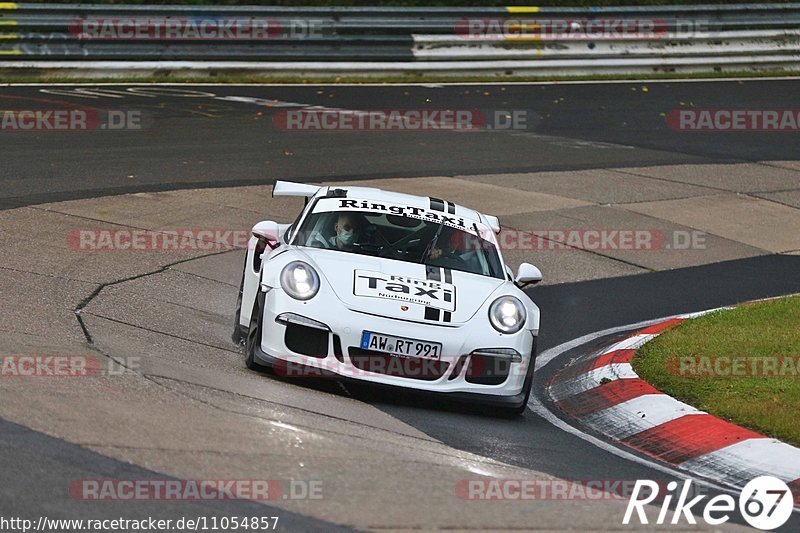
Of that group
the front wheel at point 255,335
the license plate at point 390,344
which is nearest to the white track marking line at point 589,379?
the license plate at point 390,344

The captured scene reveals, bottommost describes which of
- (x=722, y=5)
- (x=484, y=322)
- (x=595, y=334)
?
(x=595, y=334)

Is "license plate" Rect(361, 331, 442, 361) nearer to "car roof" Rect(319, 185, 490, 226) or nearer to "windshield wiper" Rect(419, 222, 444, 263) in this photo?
"windshield wiper" Rect(419, 222, 444, 263)

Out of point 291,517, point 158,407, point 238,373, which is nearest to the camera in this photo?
point 291,517

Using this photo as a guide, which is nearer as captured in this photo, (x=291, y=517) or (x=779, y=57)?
(x=291, y=517)

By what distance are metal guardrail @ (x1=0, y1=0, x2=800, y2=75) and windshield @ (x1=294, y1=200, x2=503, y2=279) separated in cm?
1393

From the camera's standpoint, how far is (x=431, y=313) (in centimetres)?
743

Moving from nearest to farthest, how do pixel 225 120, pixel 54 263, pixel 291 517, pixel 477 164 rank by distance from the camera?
pixel 291 517
pixel 54 263
pixel 477 164
pixel 225 120

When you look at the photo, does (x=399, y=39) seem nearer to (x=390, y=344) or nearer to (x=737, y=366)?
(x=737, y=366)

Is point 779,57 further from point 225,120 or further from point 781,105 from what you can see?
point 225,120

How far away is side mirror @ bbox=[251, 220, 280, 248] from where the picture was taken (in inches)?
330

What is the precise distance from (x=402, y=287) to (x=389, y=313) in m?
0.29

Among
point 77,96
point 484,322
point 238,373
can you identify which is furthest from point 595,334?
point 77,96

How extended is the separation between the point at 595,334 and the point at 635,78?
16.3 metres

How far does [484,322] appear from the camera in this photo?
24.8 feet
